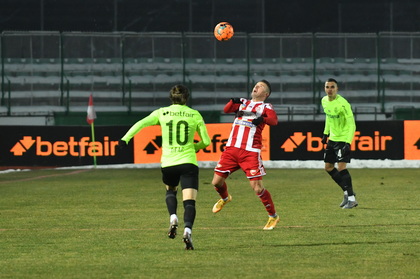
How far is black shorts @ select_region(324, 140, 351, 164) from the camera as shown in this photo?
50.0 ft

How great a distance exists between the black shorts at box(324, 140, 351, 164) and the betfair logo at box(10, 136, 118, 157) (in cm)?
1108

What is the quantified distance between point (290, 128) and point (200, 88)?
22.4ft

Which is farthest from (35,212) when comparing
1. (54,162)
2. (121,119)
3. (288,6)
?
(288,6)

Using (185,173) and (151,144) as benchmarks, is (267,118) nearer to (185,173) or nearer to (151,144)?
(185,173)

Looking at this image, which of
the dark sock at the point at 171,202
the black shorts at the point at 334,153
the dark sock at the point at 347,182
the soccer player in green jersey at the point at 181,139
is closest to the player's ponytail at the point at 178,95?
the soccer player in green jersey at the point at 181,139

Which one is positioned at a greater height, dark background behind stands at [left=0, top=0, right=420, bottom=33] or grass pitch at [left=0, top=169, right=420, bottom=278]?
dark background behind stands at [left=0, top=0, right=420, bottom=33]

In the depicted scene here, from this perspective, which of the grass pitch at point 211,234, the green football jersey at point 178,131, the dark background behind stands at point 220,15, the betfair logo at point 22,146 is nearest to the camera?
the grass pitch at point 211,234

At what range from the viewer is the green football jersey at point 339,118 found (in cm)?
1514

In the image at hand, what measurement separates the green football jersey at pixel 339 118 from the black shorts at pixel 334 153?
0.08 m

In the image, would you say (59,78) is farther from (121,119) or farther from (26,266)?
(26,266)

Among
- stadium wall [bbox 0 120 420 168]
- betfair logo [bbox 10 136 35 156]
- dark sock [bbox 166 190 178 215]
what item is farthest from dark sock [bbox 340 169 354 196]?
betfair logo [bbox 10 136 35 156]

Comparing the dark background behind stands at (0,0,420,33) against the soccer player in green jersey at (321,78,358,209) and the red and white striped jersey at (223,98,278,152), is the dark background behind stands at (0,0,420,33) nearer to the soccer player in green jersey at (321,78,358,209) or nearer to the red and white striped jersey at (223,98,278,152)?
the soccer player in green jersey at (321,78,358,209)

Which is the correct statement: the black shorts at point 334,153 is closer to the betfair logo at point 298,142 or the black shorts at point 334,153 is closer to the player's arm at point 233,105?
the player's arm at point 233,105

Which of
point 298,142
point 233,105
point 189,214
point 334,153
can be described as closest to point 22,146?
point 298,142
